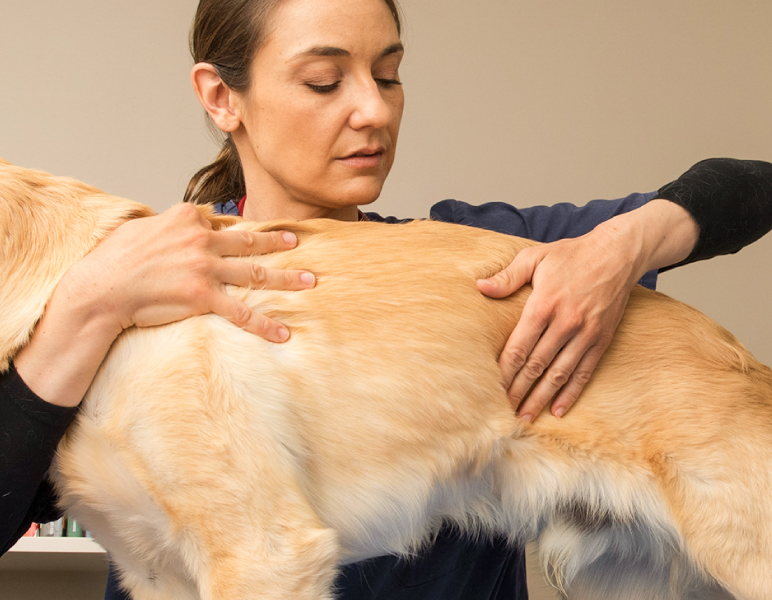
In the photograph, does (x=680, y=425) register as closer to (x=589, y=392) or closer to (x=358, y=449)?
(x=589, y=392)

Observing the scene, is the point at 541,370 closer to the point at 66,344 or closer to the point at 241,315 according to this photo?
the point at 241,315

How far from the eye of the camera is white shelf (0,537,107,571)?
299cm

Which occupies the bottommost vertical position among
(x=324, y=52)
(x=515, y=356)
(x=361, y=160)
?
(x=515, y=356)

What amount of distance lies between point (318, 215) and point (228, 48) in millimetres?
444

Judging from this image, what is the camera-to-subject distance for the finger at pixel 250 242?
3.75 ft

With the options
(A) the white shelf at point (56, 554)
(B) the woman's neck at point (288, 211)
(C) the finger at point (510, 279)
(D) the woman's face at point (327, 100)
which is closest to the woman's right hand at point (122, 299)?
(C) the finger at point (510, 279)

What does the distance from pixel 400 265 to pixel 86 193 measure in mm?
562

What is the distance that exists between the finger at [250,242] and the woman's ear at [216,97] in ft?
1.77

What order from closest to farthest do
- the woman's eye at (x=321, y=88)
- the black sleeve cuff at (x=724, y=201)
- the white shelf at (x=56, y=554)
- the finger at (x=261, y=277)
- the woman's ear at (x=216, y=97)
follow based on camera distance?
1. the finger at (x=261, y=277)
2. the black sleeve cuff at (x=724, y=201)
3. the woman's eye at (x=321, y=88)
4. the woman's ear at (x=216, y=97)
5. the white shelf at (x=56, y=554)

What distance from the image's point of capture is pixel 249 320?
1108 mm

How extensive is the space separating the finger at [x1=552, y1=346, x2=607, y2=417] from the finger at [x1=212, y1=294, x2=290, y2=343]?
0.49 m

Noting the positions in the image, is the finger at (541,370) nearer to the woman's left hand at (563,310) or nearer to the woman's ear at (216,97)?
the woman's left hand at (563,310)

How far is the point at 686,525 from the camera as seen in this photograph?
3.88ft

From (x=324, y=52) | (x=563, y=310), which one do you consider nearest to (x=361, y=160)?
(x=324, y=52)
